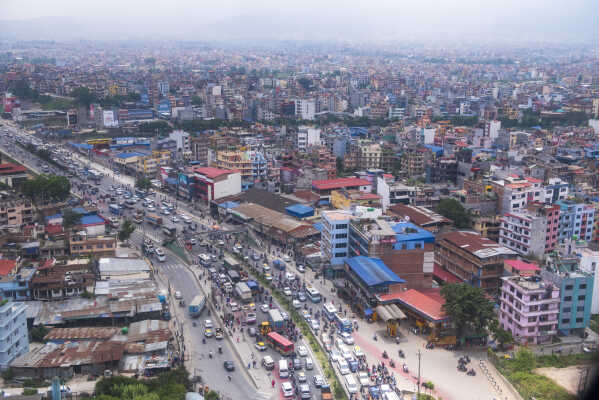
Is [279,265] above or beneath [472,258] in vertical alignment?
beneath

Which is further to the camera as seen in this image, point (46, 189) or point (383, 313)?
point (46, 189)

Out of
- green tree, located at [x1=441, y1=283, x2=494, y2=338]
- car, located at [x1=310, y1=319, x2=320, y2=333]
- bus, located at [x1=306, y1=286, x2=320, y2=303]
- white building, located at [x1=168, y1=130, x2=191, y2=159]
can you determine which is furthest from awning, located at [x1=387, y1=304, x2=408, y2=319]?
white building, located at [x1=168, y1=130, x2=191, y2=159]

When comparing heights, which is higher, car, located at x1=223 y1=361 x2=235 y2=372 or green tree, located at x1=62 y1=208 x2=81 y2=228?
green tree, located at x1=62 y1=208 x2=81 y2=228

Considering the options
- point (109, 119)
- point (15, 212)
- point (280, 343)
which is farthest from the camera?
point (109, 119)

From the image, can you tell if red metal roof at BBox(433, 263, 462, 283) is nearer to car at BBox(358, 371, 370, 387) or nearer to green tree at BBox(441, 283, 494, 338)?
green tree at BBox(441, 283, 494, 338)

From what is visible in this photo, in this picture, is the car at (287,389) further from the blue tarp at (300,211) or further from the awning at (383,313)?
the blue tarp at (300,211)

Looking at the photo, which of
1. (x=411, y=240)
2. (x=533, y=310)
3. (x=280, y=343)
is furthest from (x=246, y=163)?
(x=533, y=310)

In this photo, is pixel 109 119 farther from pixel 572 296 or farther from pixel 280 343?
pixel 572 296
